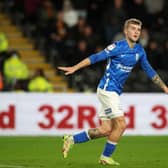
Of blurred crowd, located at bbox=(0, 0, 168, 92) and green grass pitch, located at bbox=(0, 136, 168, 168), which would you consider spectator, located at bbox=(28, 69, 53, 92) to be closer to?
blurred crowd, located at bbox=(0, 0, 168, 92)

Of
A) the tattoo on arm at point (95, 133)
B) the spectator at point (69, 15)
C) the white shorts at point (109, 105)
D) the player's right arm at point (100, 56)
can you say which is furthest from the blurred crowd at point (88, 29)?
the player's right arm at point (100, 56)

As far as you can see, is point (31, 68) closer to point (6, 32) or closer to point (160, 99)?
point (6, 32)

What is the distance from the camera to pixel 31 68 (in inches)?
839

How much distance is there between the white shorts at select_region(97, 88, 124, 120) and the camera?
11.1 metres

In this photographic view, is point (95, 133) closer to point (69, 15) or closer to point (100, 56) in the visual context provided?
point (100, 56)

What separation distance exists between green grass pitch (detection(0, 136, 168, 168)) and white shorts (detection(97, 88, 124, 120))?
2.34ft

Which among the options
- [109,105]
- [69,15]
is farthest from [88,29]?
[109,105]

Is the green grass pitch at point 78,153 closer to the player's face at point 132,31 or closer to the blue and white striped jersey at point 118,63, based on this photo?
the blue and white striped jersey at point 118,63

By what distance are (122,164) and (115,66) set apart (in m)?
1.40

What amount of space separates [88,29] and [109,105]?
31.2 feet

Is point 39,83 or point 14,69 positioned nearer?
point 39,83

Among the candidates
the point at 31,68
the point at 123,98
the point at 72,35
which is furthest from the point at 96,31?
the point at 123,98

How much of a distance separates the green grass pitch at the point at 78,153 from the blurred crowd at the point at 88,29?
336cm

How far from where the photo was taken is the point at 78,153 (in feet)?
44.4
